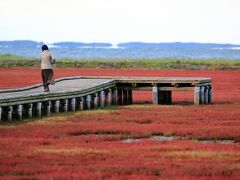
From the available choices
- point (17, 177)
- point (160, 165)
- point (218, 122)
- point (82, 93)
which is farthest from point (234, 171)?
point (82, 93)

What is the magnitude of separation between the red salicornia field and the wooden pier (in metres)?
0.73

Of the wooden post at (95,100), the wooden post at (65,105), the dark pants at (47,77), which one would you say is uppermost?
the dark pants at (47,77)

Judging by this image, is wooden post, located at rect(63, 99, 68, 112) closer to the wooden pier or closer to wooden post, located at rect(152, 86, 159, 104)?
the wooden pier

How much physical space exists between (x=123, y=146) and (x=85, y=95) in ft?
46.0

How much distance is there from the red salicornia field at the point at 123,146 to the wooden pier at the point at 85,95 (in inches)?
28.8

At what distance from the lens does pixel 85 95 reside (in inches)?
1426

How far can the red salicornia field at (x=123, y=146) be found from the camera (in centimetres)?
1783

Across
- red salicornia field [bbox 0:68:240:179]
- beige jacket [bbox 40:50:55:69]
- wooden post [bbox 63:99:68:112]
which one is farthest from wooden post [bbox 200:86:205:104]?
beige jacket [bbox 40:50:55:69]

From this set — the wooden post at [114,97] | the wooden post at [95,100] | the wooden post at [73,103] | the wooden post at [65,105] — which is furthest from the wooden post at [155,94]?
the wooden post at [65,105]

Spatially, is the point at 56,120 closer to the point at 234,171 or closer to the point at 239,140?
the point at 239,140

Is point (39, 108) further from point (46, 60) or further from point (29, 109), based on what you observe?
point (46, 60)

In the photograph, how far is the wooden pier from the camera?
1159 inches

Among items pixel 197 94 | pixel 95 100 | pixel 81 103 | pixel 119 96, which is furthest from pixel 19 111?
pixel 119 96

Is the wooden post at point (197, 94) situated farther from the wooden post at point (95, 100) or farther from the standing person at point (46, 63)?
the standing person at point (46, 63)
